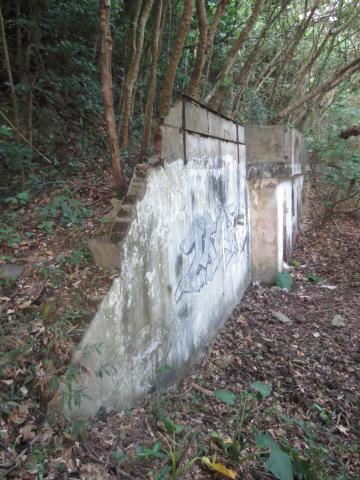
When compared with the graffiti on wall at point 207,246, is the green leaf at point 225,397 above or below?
below

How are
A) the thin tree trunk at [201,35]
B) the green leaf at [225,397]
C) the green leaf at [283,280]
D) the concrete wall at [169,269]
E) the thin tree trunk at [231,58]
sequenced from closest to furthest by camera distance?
1. the concrete wall at [169,269]
2. the green leaf at [225,397]
3. the thin tree trunk at [201,35]
4. the thin tree trunk at [231,58]
5. the green leaf at [283,280]

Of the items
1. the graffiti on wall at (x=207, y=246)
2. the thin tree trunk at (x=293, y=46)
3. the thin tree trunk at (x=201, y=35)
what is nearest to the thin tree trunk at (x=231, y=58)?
the thin tree trunk at (x=201, y=35)

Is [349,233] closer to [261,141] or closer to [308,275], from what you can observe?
[308,275]

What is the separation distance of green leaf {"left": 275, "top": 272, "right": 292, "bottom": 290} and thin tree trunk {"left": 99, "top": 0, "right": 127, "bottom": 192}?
3.54 m

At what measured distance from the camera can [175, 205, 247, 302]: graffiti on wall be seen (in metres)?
3.64

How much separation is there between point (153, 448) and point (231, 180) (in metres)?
3.63

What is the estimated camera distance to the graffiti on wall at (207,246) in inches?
143

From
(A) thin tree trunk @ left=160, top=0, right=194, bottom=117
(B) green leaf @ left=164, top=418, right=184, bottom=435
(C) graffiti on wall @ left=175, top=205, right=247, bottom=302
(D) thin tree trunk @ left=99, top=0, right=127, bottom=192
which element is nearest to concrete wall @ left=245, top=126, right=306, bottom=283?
(C) graffiti on wall @ left=175, top=205, right=247, bottom=302

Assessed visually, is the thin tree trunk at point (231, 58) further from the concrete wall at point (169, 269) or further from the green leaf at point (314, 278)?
the green leaf at point (314, 278)

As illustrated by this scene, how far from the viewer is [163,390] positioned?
309 cm

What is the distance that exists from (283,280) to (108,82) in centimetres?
422

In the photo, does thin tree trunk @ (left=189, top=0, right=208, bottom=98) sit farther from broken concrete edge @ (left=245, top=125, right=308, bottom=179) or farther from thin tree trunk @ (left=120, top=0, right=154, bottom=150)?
broken concrete edge @ (left=245, top=125, right=308, bottom=179)

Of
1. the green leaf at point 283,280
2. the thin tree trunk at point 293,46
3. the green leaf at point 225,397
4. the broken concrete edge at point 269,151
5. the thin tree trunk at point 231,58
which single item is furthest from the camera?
the thin tree trunk at point 293,46

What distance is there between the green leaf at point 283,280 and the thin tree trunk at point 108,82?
354 centimetres
